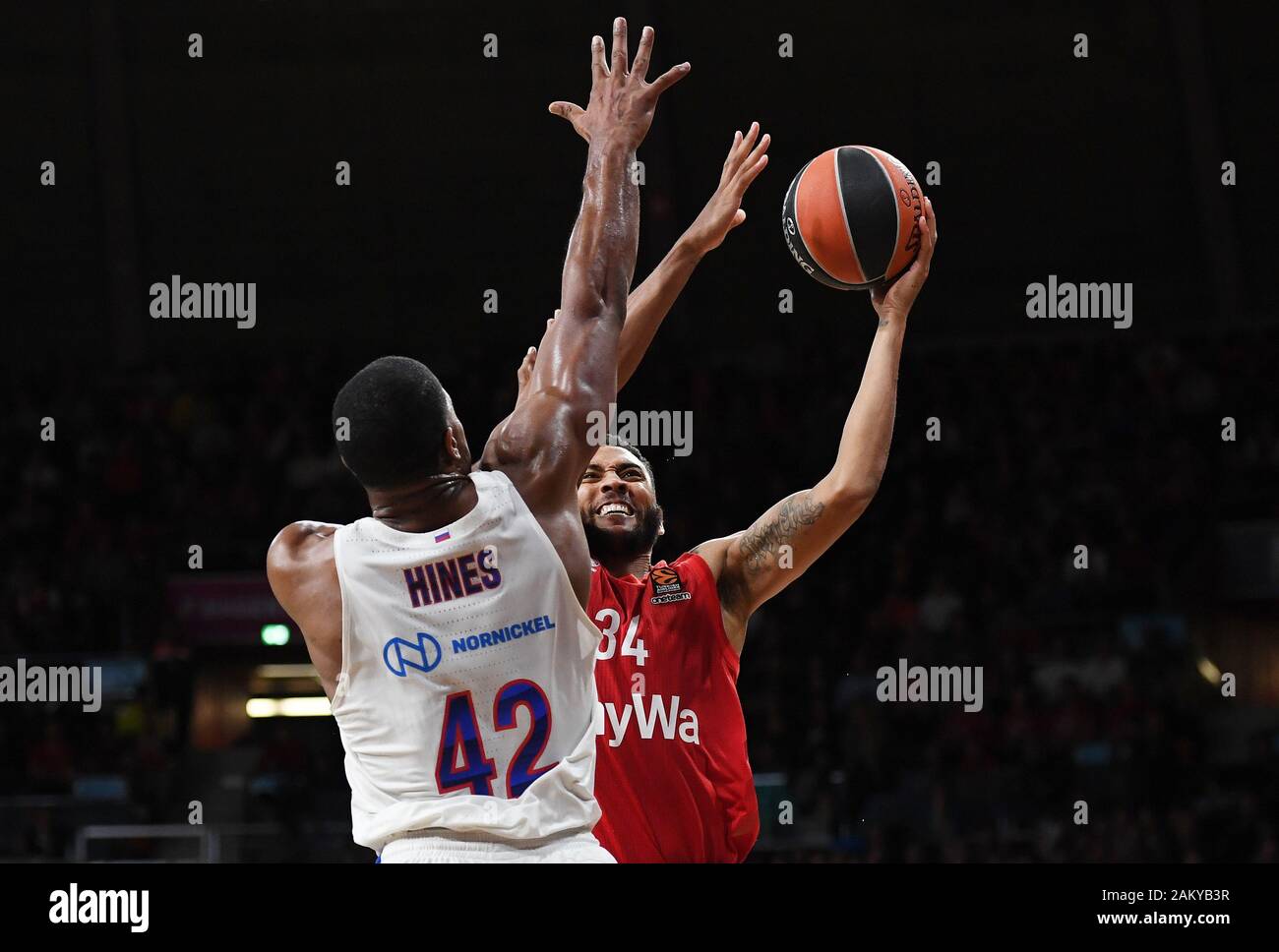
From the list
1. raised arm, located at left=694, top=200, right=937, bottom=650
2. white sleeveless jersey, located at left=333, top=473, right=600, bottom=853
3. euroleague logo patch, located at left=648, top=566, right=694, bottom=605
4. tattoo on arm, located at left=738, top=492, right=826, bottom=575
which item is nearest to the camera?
white sleeveless jersey, located at left=333, top=473, right=600, bottom=853

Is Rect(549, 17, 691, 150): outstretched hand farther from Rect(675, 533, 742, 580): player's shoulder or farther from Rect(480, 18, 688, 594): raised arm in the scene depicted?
Rect(675, 533, 742, 580): player's shoulder

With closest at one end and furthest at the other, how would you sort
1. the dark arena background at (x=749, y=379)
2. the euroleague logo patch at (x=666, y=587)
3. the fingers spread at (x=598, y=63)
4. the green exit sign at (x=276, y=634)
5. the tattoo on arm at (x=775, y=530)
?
the fingers spread at (x=598, y=63) → the tattoo on arm at (x=775, y=530) → the euroleague logo patch at (x=666, y=587) → the dark arena background at (x=749, y=379) → the green exit sign at (x=276, y=634)

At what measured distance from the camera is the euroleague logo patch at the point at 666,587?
3.94 meters

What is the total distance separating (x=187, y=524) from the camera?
1172 centimetres

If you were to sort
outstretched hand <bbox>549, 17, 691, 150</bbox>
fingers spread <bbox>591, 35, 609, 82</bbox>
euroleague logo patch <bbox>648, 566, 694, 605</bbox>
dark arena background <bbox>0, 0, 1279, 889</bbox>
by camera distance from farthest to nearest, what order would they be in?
dark arena background <bbox>0, 0, 1279, 889</bbox>
euroleague logo patch <bbox>648, 566, 694, 605</bbox>
fingers spread <bbox>591, 35, 609, 82</bbox>
outstretched hand <bbox>549, 17, 691, 150</bbox>

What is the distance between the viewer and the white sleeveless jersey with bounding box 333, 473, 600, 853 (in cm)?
263

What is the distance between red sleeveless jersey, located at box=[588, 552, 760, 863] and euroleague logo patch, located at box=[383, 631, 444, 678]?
3.41 ft

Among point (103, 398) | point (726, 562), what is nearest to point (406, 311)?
point (103, 398)

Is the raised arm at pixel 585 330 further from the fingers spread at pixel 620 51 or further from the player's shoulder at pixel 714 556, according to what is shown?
the player's shoulder at pixel 714 556

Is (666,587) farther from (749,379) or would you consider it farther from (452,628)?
(749,379)

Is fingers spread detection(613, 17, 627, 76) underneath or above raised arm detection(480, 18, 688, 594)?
above

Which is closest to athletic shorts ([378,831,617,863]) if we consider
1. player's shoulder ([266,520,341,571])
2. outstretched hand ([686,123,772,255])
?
player's shoulder ([266,520,341,571])
